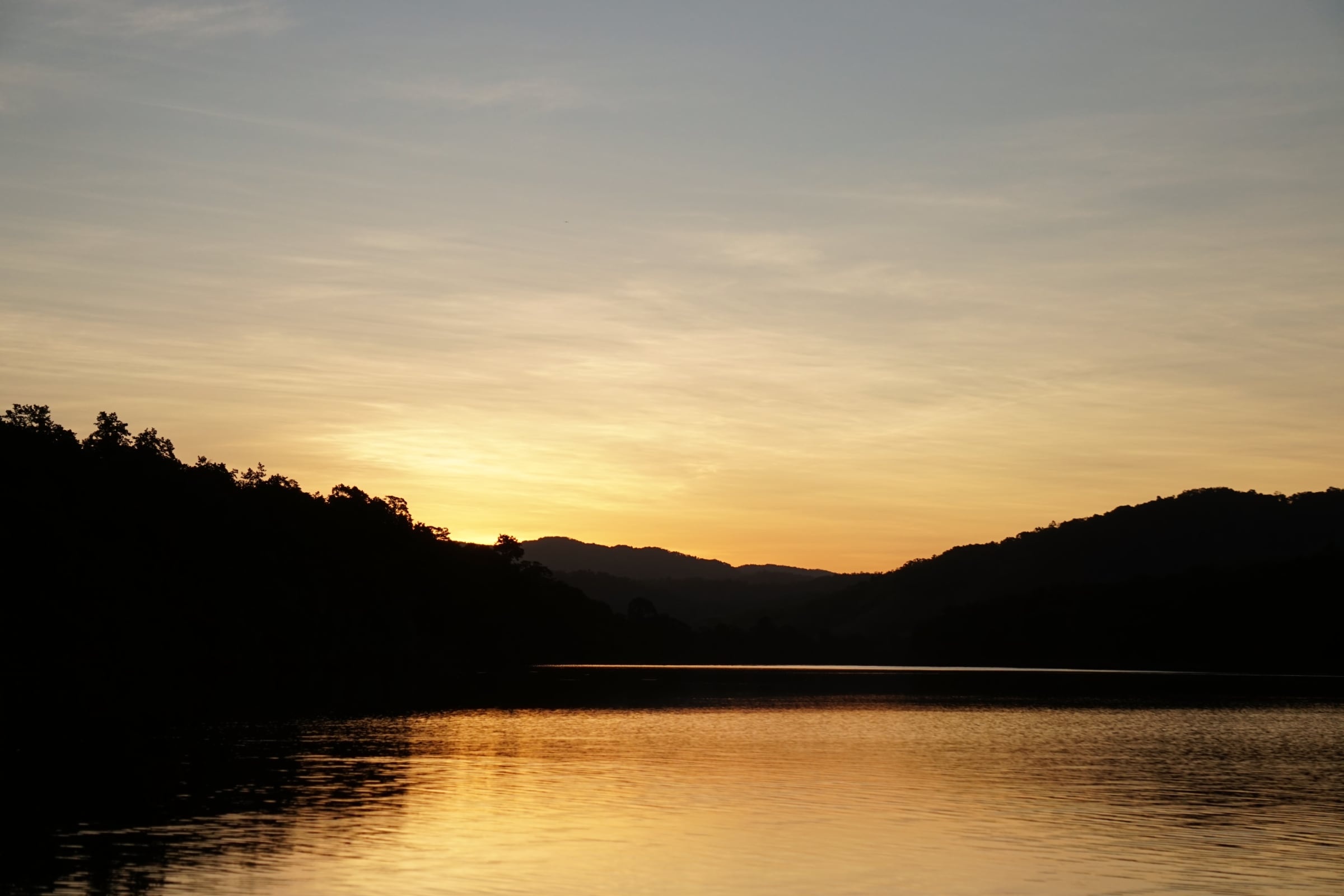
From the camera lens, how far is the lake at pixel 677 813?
31750mm

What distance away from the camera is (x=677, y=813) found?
4353 cm

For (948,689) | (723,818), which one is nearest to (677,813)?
(723,818)

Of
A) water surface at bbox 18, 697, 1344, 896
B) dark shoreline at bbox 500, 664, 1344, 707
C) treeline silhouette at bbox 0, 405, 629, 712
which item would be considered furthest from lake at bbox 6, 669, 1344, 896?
dark shoreline at bbox 500, 664, 1344, 707

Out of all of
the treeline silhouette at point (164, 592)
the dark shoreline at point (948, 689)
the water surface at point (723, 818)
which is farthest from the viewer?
the dark shoreline at point (948, 689)

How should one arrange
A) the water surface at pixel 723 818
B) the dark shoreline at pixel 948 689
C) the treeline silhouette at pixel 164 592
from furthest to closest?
the dark shoreline at pixel 948 689 → the treeline silhouette at pixel 164 592 → the water surface at pixel 723 818

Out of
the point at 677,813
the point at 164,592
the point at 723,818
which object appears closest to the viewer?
the point at 723,818

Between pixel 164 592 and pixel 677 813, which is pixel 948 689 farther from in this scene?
pixel 677 813

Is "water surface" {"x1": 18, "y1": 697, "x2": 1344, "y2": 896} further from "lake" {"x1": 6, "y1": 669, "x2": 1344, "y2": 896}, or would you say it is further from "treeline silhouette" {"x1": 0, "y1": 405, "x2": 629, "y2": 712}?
"treeline silhouette" {"x1": 0, "y1": 405, "x2": 629, "y2": 712}

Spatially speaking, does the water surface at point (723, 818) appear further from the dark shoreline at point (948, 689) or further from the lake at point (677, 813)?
the dark shoreline at point (948, 689)

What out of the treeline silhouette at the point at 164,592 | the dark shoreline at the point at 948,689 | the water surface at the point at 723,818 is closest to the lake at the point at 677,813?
the water surface at the point at 723,818

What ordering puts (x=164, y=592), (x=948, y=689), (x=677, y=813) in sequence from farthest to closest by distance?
1. (x=948, y=689)
2. (x=164, y=592)
3. (x=677, y=813)

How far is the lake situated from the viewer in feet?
104

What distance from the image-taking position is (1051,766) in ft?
196

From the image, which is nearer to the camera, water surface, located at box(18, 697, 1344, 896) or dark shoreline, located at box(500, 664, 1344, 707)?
water surface, located at box(18, 697, 1344, 896)
